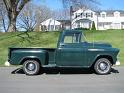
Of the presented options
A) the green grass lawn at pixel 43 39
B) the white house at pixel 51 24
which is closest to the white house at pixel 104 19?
the white house at pixel 51 24

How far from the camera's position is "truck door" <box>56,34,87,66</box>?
13633 mm

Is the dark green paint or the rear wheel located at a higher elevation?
the dark green paint

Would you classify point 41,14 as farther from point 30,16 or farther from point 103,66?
point 103,66

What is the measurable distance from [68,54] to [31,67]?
5.05 ft

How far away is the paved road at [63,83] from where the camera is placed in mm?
10375

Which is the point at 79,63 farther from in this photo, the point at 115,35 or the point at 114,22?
the point at 114,22

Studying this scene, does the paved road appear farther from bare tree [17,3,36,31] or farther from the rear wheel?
bare tree [17,3,36,31]

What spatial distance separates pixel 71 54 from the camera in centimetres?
1363

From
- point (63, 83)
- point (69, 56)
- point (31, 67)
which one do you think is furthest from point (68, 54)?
point (63, 83)

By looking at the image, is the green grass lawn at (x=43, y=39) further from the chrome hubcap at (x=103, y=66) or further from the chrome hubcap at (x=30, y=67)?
the chrome hubcap at (x=103, y=66)

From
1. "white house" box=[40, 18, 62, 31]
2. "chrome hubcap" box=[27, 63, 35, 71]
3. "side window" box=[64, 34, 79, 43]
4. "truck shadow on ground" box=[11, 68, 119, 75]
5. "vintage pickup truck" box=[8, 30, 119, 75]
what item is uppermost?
"white house" box=[40, 18, 62, 31]

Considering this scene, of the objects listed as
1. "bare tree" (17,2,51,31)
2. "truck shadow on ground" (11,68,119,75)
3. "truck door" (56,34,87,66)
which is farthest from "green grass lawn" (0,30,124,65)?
"bare tree" (17,2,51,31)

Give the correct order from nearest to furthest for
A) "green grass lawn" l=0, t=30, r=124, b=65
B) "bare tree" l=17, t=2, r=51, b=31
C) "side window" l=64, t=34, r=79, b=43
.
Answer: "side window" l=64, t=34, r=79, b=43
"green grass lawn" l=0, t=30, r=124, b=65
"bare tree" l=17, t=2, r=51, b=31

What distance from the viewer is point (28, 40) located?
28203 mm
